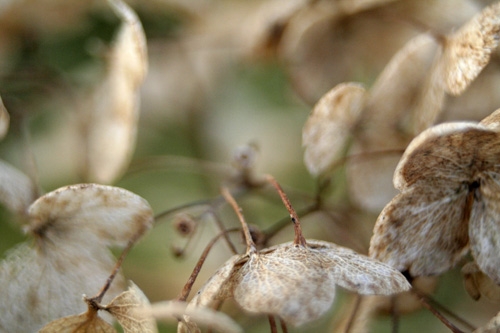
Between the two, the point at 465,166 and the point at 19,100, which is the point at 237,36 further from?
the point at 465,166

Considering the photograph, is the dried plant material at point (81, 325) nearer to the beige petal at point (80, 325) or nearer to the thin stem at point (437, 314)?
the beige petal at point (80, 325)

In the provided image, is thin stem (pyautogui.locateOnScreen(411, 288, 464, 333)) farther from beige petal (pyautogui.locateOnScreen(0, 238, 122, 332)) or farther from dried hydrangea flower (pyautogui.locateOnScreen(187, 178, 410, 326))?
beige petal (pyautogui.locateOnScreen(0, 238, 122, 332))

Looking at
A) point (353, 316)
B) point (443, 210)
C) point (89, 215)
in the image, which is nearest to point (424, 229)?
point (443, 210)

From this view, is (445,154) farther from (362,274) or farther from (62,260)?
(62,260)

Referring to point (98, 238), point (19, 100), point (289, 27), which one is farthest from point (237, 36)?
point (98, 238)

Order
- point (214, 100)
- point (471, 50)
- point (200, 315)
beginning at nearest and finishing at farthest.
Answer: point (200, 315)
point (471, 50)
point (214, 100)
